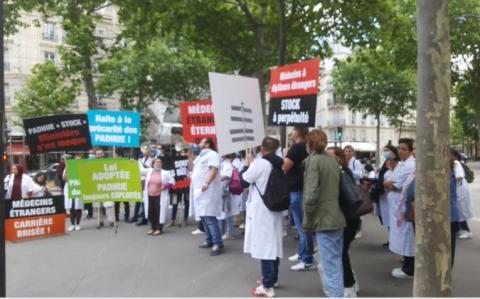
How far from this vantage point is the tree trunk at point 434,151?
13.5 feet

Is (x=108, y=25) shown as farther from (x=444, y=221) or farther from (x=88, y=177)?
(x=444, y=221)

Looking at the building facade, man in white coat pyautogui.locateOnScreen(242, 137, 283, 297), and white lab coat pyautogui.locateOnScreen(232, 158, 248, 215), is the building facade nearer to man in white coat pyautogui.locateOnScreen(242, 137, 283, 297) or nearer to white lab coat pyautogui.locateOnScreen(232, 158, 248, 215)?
white lab coat pyautogui.locateOnScreen(232, 158, 248, 215)

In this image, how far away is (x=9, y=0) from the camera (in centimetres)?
2073

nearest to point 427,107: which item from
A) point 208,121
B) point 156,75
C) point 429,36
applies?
point 429,36

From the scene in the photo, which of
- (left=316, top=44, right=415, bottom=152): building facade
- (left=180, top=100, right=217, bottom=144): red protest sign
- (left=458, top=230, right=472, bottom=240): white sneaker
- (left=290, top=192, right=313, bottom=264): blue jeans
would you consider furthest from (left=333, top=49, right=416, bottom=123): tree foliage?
(left=316, top=44, right=415, bottom=152): building facade

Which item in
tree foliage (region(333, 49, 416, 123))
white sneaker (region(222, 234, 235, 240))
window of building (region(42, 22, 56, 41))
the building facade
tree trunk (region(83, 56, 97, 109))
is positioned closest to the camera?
white sneaker (region(222, 234, 235, 240))

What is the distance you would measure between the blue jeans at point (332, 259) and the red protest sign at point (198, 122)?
5644 millimetres

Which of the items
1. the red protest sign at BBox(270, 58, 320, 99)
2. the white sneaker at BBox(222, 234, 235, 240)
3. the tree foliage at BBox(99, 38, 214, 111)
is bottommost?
the white sneaker at BBox(222, 234, 235, 240)

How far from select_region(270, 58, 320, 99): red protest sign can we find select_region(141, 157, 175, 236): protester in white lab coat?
364 cm

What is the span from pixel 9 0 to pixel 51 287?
17.5 meters

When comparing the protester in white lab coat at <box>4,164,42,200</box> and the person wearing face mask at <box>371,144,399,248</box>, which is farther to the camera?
the protester in white lab coat at <box>4,164,42,200</box>

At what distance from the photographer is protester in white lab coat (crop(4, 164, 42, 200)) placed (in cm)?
1030

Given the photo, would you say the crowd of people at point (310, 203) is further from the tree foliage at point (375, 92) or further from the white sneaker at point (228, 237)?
the tree foliage at point (375, 92)

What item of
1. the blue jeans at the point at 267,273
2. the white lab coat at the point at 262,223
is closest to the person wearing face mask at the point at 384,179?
the white lab coat at the point at 262,223
